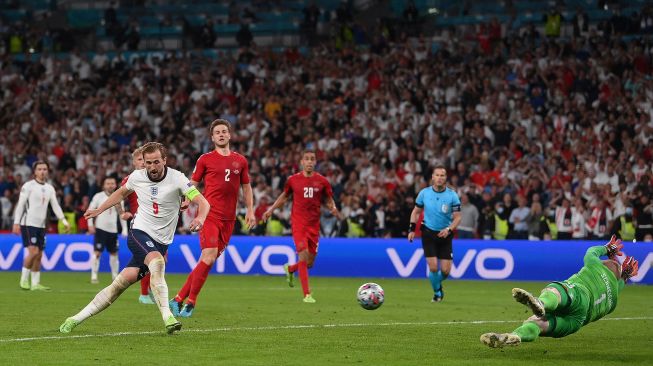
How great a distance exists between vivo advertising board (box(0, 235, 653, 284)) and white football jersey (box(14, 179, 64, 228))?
6022mm

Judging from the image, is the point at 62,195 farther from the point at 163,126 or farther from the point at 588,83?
the point at 588,83

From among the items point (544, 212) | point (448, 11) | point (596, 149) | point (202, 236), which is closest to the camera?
point (202, 236)

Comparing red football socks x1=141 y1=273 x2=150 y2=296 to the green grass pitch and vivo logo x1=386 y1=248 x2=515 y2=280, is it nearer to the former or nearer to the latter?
the green grass pitch

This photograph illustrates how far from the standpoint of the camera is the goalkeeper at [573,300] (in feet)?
33.5

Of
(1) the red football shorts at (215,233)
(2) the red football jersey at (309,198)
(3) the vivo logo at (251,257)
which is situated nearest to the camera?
(1) the red football shorts at (215,233)

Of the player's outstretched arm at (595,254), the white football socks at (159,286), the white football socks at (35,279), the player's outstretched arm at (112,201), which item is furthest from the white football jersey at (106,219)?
the player's outstretched arm at (595,254)

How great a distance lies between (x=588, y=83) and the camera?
31406 millimetres

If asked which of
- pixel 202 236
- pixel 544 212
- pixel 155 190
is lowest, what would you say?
pixel 544 212

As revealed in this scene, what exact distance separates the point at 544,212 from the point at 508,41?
9088 mm

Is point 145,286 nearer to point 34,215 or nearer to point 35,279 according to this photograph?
point 35,279

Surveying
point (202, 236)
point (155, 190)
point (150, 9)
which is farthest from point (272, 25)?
point (155, 190)

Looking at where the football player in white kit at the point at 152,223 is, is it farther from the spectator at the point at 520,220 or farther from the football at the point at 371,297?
the spectator at the point at 520,220

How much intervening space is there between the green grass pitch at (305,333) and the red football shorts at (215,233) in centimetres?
99

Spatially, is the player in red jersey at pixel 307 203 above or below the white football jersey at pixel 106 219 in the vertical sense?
above
